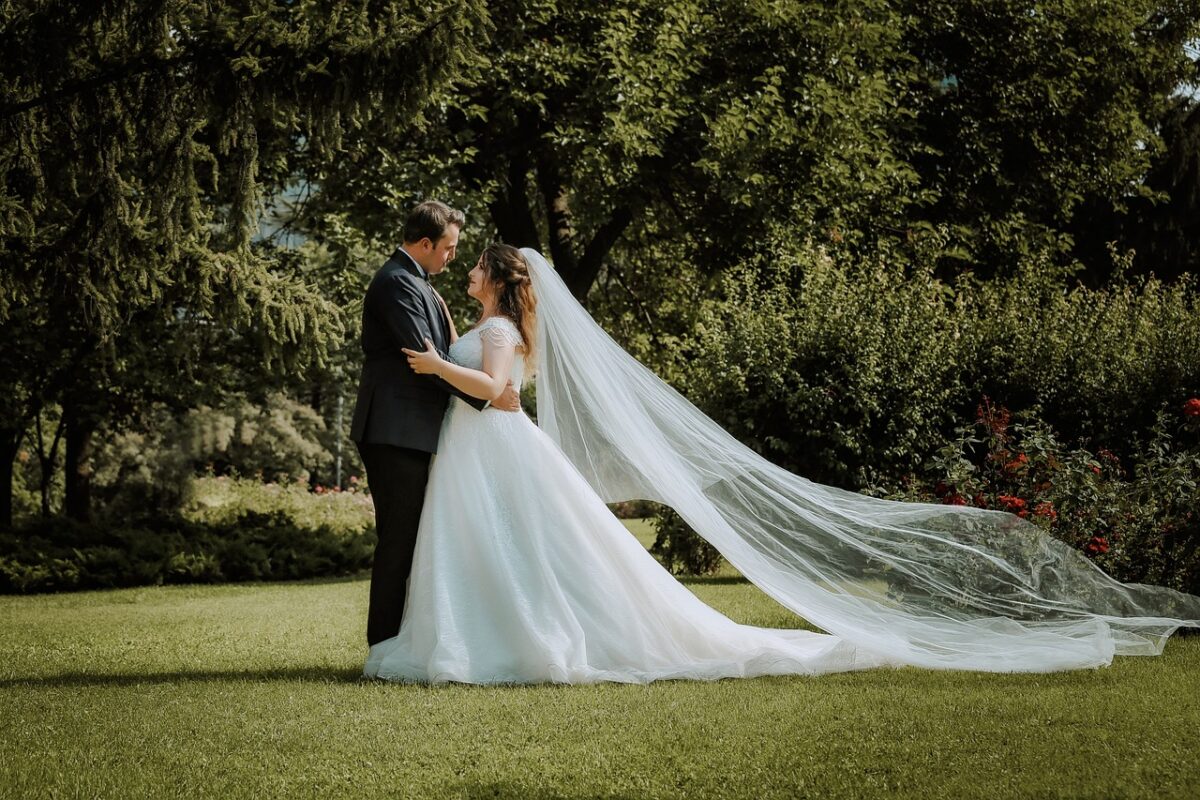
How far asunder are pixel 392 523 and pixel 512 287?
162 cm

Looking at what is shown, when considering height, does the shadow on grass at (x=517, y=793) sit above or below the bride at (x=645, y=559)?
below

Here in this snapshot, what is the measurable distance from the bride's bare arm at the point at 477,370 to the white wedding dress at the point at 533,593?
0.11 m

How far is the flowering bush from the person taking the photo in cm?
877

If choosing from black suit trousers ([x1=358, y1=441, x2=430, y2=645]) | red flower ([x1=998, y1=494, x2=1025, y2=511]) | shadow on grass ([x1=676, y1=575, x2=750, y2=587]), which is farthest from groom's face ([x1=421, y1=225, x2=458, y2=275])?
shadow on grass ([x1=676, y1=575, x2=750, y2=587])

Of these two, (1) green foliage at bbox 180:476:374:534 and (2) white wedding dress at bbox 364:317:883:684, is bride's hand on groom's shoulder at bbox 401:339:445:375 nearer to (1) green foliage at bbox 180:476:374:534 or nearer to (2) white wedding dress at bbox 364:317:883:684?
(2) white wedding dress at bbox 364:317:883:684

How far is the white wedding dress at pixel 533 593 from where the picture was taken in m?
6.24

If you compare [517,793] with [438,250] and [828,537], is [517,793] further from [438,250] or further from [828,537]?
[438,250]

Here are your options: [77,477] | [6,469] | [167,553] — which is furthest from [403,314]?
[77,477]

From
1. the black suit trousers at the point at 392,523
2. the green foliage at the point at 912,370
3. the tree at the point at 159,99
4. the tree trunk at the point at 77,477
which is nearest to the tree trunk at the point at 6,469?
the tree trunk at the point at 77,477

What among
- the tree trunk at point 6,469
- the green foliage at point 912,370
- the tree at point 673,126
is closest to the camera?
the green foliage at point 912,370

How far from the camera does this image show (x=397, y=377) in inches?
260

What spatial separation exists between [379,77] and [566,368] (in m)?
2.76

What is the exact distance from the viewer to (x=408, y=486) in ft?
21.9

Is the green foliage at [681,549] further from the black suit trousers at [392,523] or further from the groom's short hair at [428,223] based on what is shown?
the groom's short hair at [428,223]
